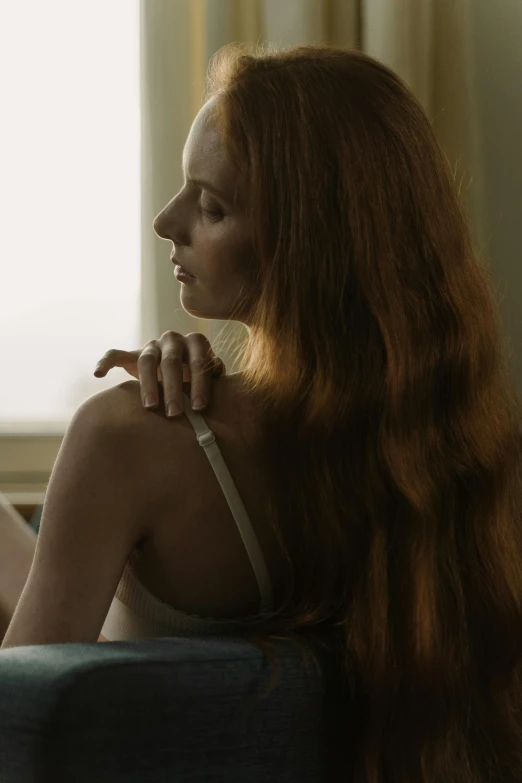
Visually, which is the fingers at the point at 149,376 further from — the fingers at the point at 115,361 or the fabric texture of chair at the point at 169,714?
the fabric texture of chair at the point at 169,714

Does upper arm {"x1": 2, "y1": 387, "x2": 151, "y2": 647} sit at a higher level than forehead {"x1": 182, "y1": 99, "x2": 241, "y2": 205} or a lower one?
lower

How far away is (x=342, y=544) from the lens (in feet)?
2.91

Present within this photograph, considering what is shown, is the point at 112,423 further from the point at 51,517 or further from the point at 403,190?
the point at 403,190

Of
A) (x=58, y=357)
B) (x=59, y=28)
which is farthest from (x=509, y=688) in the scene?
(x=59, y=28)

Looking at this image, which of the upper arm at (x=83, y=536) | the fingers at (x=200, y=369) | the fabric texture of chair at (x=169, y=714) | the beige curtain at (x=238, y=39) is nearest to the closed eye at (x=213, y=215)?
the fingers at (x=200, y=369)

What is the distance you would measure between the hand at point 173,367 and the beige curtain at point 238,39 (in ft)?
2.78

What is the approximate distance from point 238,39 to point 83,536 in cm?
141

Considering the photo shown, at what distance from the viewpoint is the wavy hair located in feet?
2.83

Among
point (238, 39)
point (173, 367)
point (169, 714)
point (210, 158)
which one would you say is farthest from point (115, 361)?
point (238, 39)

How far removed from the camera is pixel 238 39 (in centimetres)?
197

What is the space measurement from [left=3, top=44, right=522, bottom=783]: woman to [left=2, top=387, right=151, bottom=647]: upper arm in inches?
1.5

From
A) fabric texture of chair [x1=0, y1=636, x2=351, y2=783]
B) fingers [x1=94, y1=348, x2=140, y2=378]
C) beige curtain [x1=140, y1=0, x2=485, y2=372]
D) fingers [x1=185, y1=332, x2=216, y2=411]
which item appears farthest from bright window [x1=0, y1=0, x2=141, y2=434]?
fabric texture of chair [x1=0, y1=636, x2=351, y2=783]

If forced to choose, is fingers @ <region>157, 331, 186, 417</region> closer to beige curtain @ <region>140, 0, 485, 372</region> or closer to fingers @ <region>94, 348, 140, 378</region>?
fingers @ <region>94, 348, 140, 378</region>

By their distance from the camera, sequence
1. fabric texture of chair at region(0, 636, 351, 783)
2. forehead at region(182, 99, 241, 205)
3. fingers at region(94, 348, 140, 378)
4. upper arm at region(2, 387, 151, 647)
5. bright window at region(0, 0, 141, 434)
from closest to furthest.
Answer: fabric texture of chair at region(0, 636, 351, 783) → upper arm at region(2, 387, 151, 647) → forehead at region(182, 99, 241, 205) → fingers at region(94, 348, 140, 378) → bright window at region(0, 0, 141, 434)
